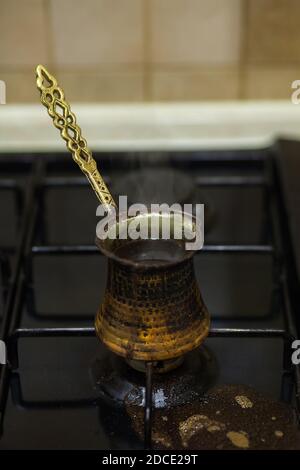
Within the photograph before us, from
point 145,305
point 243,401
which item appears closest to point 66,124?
point 145,305

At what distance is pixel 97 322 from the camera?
0.66m

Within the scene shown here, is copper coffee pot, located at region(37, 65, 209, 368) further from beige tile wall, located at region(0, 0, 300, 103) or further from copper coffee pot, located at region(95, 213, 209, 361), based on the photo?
beige tile wall, located at region(0, 0, 300, 103)

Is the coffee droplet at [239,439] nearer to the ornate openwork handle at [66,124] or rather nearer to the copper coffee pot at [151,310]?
the copper coffee pot at [151,310]

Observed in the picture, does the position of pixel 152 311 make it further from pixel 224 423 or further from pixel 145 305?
pixel 224 423

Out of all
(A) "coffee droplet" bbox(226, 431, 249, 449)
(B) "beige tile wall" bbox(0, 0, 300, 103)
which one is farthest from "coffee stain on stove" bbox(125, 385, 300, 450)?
(B) "beige tile wall" bbox(0, 0, 300, 103)

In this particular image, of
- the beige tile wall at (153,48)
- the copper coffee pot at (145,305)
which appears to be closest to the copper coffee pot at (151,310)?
the copper coffee pot at (145,305)

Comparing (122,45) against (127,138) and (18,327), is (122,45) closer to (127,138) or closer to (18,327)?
(127,138)

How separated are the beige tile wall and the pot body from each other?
1.55ft

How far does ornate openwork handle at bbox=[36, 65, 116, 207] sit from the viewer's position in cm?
63

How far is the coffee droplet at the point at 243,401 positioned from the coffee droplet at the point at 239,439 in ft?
0.12

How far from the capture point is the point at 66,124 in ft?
2.12

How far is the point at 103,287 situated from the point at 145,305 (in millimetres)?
216

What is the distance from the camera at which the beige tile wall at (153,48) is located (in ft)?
3.22

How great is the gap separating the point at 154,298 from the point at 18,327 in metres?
0.18
